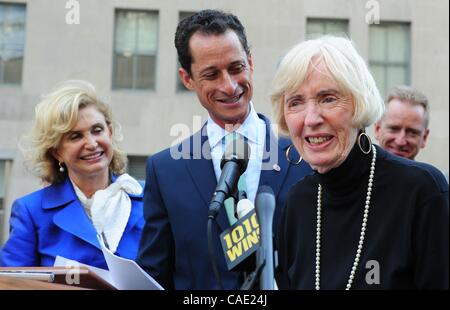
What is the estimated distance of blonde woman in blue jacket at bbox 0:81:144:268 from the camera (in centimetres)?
415

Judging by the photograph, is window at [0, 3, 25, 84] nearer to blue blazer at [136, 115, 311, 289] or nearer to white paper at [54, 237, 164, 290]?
blue blazer at [136, 115, 311, 289]

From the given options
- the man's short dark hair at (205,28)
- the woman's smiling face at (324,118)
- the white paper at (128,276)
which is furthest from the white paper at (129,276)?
the man's short dark hair at (205,28)

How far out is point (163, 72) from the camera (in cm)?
1467

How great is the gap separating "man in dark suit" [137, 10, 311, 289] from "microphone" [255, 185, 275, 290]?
1002mm

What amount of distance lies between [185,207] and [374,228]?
1019 millimetres

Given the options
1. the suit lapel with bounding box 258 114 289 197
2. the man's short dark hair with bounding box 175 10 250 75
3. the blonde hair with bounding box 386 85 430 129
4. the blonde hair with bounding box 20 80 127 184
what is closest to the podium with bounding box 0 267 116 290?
the suit lapel with bounding box 258 114 289 197

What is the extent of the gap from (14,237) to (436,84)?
1213 centimetres

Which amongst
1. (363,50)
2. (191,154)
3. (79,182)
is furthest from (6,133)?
(191,154)

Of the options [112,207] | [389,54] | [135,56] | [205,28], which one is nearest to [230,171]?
[205,28]

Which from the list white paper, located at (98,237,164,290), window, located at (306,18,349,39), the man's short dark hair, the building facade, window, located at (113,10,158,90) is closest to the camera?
white paper, located at (98,237,164,290)

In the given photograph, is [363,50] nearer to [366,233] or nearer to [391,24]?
[391,24]

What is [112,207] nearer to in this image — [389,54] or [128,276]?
[128,276]

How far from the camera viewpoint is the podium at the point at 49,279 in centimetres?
216

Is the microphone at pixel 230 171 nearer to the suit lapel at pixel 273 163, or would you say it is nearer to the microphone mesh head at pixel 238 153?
the microphone mesh head at pixel 238 153
